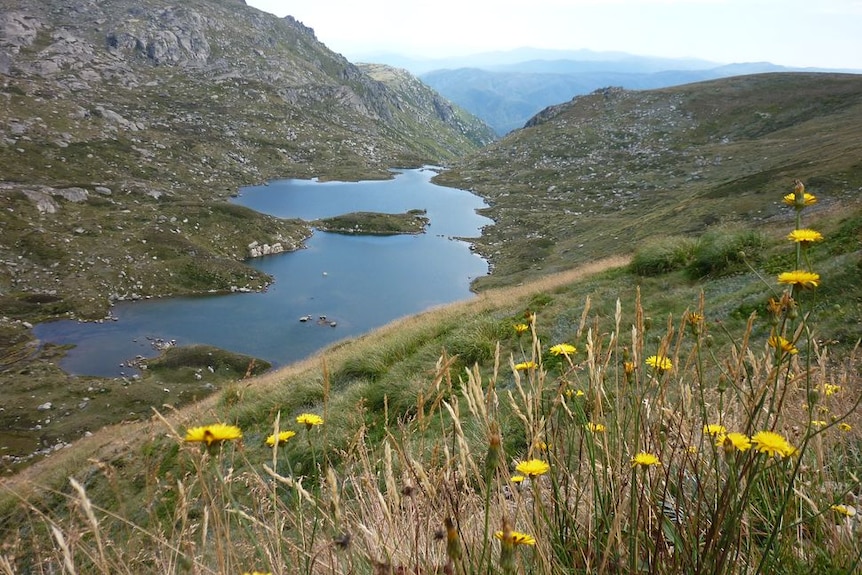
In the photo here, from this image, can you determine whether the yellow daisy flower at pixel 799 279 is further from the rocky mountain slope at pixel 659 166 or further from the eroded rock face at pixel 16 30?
the eroded rock face at pixel 16 30

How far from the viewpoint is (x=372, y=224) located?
248 feet

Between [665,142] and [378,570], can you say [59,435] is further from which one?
[665,142]

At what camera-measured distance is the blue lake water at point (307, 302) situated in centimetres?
3938

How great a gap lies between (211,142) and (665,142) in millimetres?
88166

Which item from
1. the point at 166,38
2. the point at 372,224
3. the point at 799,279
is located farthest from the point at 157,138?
the point at 799,279

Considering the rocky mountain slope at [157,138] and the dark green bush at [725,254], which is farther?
the rocky mountain slope at [157,138]

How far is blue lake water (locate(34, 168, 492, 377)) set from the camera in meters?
39.4

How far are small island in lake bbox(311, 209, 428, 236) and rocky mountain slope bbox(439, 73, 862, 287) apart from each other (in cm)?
1268

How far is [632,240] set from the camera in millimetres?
36531

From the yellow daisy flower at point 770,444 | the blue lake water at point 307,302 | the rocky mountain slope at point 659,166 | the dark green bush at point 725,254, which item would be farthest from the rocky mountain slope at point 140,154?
the rocky mountain slope at point 659,166

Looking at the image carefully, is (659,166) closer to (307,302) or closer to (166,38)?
(307,302)

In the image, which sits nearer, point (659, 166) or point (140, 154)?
point (659, 166)

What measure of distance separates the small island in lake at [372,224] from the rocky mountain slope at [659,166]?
499 inches

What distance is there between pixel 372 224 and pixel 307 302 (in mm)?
29141
